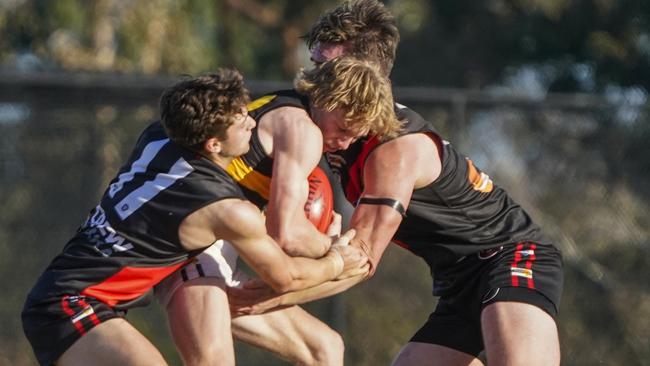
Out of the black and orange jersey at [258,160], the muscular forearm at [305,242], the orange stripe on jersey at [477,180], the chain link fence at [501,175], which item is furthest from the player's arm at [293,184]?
the chain link fence at [501,175]

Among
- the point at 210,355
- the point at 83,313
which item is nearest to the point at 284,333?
the point at 210,355

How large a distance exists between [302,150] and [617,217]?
451 cm

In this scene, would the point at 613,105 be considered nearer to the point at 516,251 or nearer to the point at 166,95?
the point at 516,251

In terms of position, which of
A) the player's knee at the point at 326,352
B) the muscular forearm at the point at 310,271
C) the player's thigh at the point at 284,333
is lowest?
the player's knee at the point at 326,352

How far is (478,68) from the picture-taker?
12.8 meters

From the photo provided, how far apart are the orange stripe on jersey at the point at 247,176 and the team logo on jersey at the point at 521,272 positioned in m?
1.17

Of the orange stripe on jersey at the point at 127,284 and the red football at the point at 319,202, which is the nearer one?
the orange stripe on jersey at the point at 127,284

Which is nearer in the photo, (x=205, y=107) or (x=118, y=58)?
(x=205, y=107)

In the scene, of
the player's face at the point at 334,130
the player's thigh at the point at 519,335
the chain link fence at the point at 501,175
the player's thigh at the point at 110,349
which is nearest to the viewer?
the player's thigh at the point at 110,349

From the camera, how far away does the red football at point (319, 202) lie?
5.36 m

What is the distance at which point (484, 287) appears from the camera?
17.9 ft

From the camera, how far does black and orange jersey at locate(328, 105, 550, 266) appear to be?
5.41 metres

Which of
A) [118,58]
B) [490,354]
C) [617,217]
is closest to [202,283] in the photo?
[490,354]

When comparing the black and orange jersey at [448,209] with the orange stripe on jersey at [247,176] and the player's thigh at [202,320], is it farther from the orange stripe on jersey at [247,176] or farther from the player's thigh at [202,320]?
the player's thigh at [202,320]
